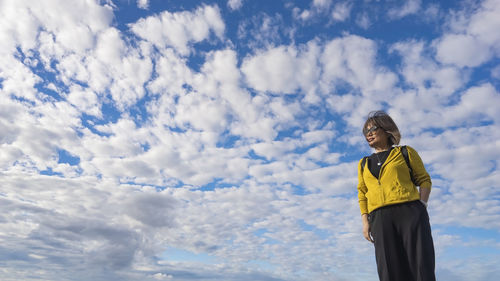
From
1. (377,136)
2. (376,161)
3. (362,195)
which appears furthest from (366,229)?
(377,136)

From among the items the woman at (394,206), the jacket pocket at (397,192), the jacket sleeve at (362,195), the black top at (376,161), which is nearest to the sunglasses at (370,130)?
the woman at (394,206)

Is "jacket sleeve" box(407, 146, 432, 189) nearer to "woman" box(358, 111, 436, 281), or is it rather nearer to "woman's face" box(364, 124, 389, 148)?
"woman" box(358, 111, 436, 281)

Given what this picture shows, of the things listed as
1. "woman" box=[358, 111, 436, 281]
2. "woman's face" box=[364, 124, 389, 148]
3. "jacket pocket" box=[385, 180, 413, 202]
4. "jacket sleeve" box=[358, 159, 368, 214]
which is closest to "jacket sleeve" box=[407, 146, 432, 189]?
"woman" box=[358, 111, 436, 281]

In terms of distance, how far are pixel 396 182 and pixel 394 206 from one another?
0.41m

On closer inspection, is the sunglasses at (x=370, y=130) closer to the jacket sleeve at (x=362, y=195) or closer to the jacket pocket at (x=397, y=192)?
the jacket sleeve at (x=362, y=195)

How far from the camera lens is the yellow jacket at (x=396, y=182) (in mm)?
5785

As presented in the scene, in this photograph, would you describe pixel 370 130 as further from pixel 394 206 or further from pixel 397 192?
pixel 394 206

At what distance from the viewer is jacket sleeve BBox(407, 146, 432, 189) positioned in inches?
232

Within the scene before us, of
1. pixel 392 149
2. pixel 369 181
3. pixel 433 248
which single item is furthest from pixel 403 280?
pixel 392 149

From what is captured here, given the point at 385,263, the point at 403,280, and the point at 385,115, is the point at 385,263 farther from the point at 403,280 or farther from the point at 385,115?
the point at 385,115

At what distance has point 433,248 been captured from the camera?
5414 mm

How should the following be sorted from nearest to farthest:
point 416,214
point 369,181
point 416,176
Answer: point 416,214, point 416,176, point 369,181

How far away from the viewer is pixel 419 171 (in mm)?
5945

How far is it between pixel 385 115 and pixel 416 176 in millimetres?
1316
